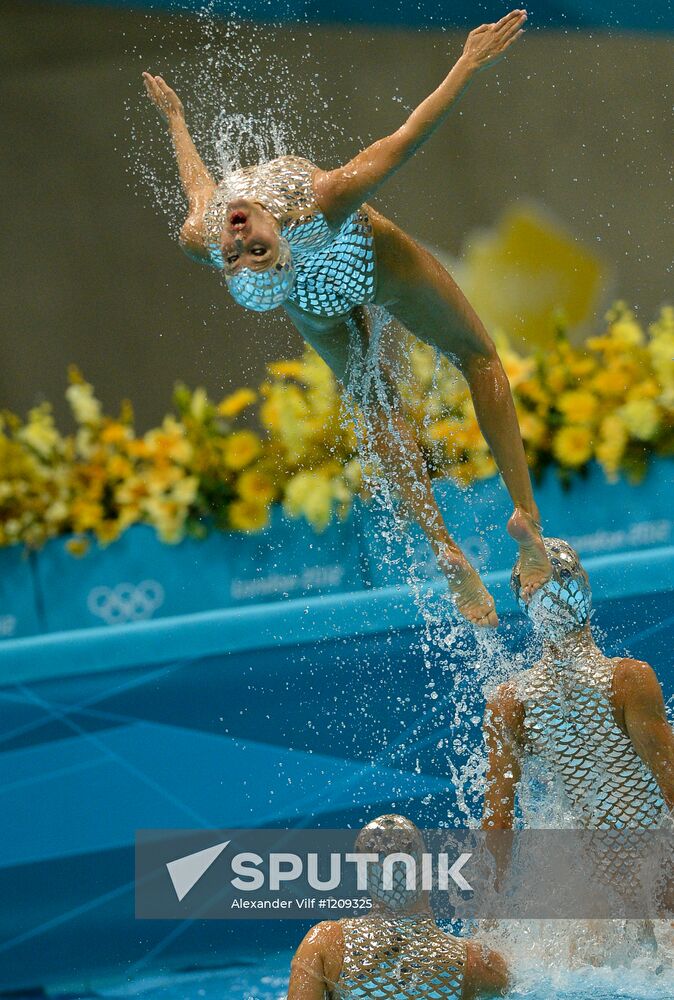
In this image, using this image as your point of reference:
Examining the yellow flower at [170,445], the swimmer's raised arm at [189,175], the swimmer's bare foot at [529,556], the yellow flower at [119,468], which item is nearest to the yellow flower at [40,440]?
the yellow flower at [119,468]

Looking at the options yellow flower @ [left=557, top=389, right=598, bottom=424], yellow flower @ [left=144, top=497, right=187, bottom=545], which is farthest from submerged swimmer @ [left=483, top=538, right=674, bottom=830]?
yellow flower @ [left=144, top=497, right=187, bottom=545]

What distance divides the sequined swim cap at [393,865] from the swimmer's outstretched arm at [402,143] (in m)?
1.35

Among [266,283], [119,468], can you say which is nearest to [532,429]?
[119,468]

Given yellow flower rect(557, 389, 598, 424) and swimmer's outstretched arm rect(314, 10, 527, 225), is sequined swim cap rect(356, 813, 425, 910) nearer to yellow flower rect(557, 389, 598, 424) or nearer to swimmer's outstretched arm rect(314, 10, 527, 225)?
swimmer's outstretched arm rect(314, 10, 527, 225)

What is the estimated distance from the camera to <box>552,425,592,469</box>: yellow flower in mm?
4426

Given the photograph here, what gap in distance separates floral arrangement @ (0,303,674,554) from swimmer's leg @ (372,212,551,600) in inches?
29.7

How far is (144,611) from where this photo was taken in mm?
4711

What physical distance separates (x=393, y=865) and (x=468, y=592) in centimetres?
109

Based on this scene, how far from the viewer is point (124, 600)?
474 cm

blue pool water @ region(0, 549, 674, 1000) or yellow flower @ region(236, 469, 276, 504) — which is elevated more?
yellow flower @ region(236, 469, 276, 504)

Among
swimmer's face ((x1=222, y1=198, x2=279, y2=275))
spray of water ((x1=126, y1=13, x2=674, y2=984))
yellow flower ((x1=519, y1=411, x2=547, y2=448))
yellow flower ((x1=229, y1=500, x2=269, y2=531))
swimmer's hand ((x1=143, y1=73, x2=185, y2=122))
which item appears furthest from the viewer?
yellow flower ((x1=229, y1=500, x2=269, y2=531))

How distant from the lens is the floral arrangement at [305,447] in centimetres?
447

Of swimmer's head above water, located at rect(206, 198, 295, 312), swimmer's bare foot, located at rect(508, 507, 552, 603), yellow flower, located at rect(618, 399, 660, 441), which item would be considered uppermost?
swimmer's head above water, located at rect(206, 198, 295, 312)

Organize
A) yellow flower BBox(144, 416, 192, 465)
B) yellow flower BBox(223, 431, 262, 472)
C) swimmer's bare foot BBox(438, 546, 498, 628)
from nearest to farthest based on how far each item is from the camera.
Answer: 1. swimmer's bare foot BBox(438, 546, 498, 628)
2. yellow flower BBox(223, 431, 262, 472)
3. yellow flower BBox(144, 416, 192, 465)
